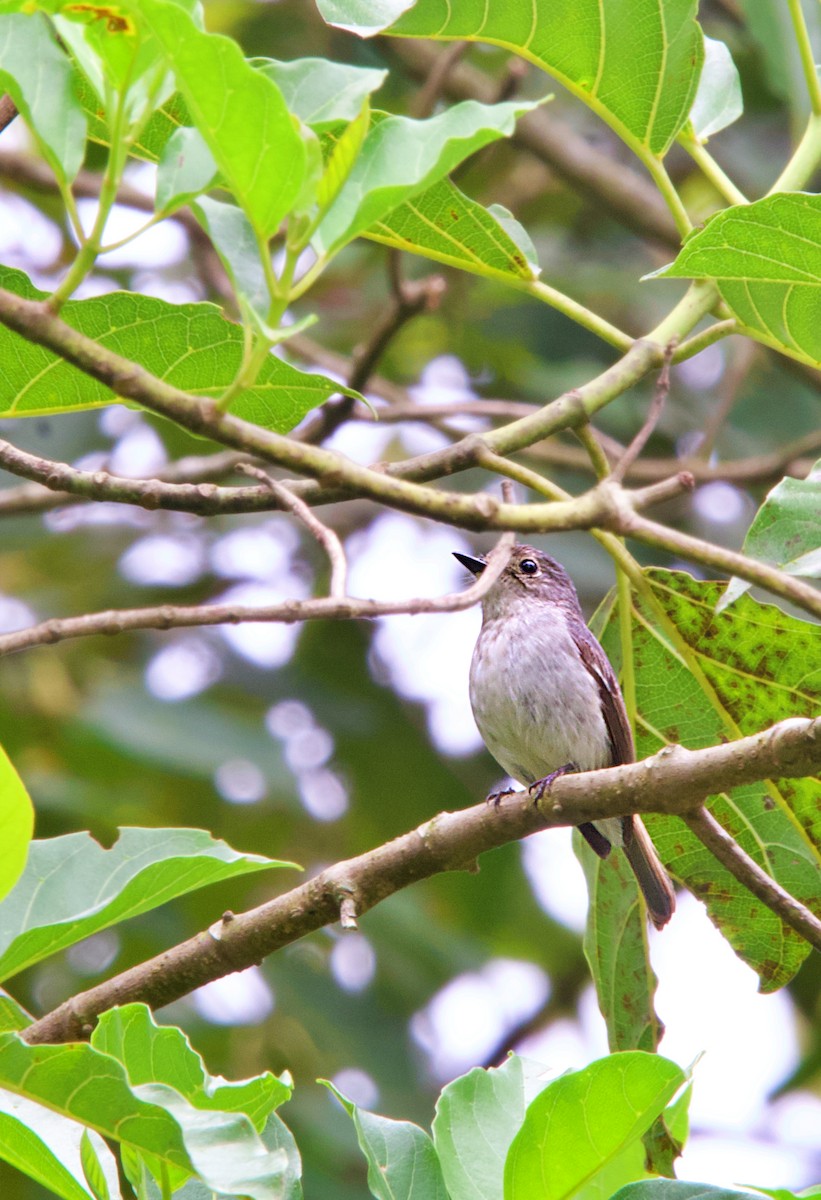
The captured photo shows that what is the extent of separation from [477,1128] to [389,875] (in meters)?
0.53

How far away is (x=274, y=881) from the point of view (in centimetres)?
625

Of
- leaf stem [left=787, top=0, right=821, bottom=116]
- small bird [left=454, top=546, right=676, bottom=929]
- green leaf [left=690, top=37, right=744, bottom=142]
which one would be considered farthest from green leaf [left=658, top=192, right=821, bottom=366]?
small bird [left=454, top=546, right=676, bottom=929]

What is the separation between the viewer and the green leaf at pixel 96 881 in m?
2.08

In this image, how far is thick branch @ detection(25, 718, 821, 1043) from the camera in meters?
2.42

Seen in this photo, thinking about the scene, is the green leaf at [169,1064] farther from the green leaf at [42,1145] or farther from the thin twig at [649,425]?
the thin twig at [649,425]

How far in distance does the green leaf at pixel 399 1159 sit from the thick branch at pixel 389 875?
41cm

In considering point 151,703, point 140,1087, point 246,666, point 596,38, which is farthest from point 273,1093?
point 246,666

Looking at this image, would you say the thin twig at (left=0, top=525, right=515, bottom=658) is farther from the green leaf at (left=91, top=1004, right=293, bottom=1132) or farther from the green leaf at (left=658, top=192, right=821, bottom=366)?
the green leaf at (left=658, top=192, right=821, bottom=366)

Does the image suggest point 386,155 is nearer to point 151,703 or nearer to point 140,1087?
point 140,1087

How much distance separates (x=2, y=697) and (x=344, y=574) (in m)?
4.65

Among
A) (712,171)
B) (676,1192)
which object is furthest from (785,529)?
(676,1192)

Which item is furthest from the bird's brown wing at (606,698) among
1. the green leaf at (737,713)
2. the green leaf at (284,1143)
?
the green leaf at (284,1143)

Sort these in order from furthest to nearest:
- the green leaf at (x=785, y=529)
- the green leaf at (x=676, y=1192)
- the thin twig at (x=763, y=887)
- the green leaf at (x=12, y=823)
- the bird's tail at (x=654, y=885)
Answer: the bird's tail at (x=654, y=885)
the thin twig at (x=763, y=887)
the green leaf at (x=785, y=529)
the green leaf at (x=676, y=1192)
the green leaf at (x=12, y=823)

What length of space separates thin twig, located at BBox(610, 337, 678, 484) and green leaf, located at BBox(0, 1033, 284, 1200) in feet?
3.32
